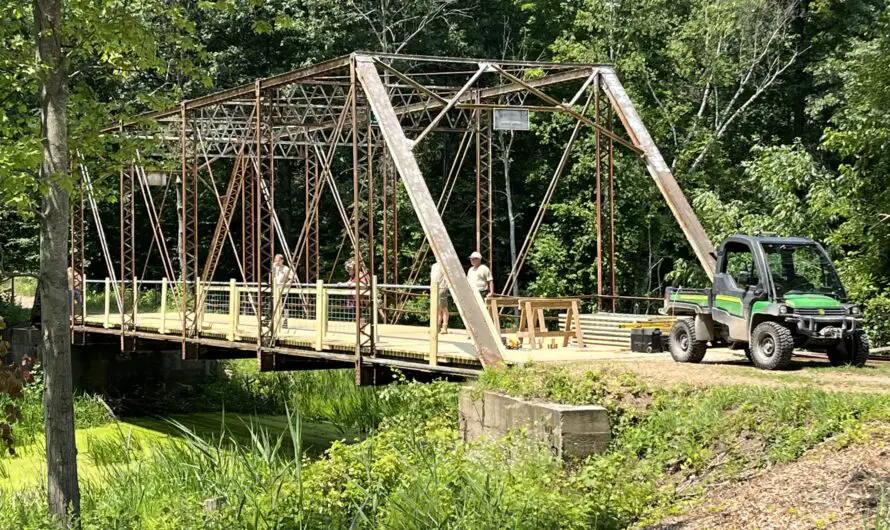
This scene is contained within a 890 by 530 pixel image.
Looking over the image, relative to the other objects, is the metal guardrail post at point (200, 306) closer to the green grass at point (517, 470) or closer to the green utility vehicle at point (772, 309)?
the green grass at point (517, 470)

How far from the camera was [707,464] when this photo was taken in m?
9.27

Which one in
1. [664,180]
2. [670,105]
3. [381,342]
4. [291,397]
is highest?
[670,105]

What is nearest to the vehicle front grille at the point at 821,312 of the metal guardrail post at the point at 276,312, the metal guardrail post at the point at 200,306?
the metal guardrail post at the point at 276,312

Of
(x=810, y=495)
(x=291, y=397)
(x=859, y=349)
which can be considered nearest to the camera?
(x=810, y=495)

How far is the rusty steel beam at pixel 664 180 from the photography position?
51.0ft

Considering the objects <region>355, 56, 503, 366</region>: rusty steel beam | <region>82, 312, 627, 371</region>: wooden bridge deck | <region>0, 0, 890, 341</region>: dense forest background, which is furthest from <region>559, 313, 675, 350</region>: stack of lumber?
<region>0, 0, 890, 341</region>: dense forest background

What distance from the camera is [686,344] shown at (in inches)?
529

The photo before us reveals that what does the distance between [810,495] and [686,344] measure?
19.5 ft

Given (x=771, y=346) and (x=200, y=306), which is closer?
(x=771, y=346)

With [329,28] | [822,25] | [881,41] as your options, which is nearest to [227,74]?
[329,28]

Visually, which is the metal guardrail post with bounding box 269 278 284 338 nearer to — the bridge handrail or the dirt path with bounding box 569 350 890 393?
the bridge handrail

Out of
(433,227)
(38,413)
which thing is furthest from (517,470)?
(38,413)

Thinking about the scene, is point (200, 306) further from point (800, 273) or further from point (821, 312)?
point (821, 312)

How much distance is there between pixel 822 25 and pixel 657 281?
30.2 ft
